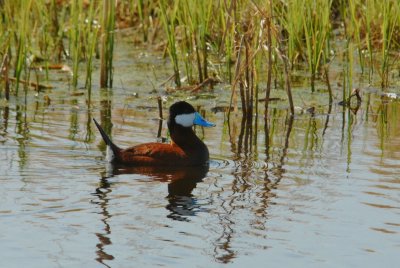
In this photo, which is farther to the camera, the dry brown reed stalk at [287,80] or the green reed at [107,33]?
the green reed at [107,33]

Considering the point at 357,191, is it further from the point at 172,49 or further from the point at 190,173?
the point at 172,49

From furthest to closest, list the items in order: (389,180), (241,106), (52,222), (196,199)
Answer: (241,106), (389,180), (196,199), (52,222)

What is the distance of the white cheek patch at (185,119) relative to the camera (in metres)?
9.00

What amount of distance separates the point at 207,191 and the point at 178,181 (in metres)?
0.54

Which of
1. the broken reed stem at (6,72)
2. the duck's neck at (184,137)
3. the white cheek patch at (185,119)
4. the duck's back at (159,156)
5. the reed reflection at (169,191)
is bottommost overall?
the reed reflection at (169,191)

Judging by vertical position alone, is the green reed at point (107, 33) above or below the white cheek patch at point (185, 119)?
above

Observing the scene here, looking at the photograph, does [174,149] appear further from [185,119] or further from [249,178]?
[249,178]

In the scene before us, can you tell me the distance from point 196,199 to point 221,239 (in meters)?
1.18

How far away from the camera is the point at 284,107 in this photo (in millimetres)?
10953

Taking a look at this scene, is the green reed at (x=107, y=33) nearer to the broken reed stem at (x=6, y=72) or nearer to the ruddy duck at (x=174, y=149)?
the broken reed stem at (x=6, y=72)

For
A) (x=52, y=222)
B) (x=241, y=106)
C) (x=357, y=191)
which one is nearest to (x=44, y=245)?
(x=52, y=222)

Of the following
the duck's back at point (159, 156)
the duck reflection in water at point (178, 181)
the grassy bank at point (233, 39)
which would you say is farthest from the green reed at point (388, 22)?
the duck reflection in water at point (178, 181)

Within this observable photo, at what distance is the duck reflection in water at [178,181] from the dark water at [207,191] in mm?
15

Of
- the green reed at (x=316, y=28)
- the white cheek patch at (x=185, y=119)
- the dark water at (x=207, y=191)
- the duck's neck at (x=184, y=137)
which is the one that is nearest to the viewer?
the dark water at (x=207, y=191)
